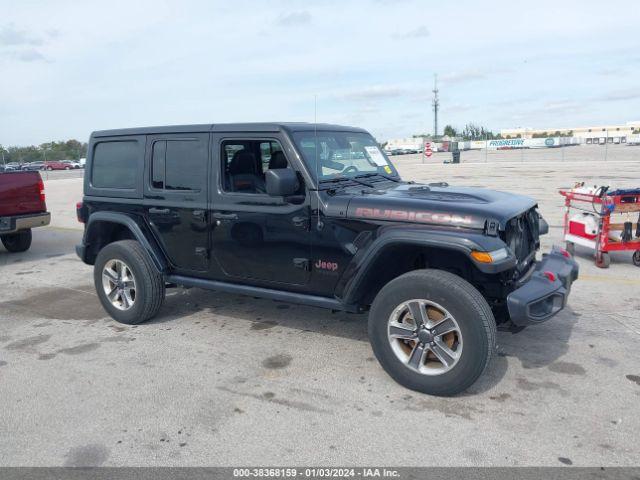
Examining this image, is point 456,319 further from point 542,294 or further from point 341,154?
point 341,154

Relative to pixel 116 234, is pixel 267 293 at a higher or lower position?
lower

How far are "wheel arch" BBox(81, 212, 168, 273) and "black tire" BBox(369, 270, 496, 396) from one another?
7.66 feet

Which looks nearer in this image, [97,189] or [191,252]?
[191,252]

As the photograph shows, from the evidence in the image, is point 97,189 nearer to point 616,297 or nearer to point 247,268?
point 247,268

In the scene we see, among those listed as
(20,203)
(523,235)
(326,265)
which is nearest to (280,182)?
(326,265)

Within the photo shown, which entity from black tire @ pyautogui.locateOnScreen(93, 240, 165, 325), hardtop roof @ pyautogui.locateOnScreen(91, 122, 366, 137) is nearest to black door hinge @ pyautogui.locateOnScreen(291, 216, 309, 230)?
hardtop roof @ pyautogui.locateOnScreen(91, 122, 366, 137)

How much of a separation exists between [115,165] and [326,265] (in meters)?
2.61

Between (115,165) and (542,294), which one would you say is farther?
(115,165)

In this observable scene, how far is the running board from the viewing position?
13.7ft

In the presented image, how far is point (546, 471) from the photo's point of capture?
2.85 meters

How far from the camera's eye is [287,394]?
3787 mm

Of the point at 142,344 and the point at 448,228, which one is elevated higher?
the point at 448,228

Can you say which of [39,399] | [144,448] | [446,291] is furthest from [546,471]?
[39,399]

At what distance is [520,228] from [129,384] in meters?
3.17
